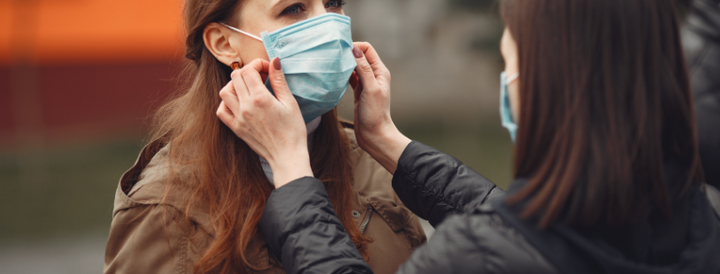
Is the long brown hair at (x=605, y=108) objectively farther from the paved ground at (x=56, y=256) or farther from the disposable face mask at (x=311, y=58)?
the paved ground at (x=56, y=256)

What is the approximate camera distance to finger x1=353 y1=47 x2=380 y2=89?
2.10 m

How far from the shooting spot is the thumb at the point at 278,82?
1.81 m

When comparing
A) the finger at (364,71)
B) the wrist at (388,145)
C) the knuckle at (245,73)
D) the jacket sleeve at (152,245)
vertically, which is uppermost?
the knuckle at (245,73)

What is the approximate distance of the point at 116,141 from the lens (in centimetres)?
1262

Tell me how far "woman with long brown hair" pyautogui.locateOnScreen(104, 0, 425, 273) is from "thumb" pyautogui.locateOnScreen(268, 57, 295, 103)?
0.05 m

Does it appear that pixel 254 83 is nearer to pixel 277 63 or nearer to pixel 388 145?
pixel 277 63

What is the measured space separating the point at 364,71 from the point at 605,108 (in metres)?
1.09

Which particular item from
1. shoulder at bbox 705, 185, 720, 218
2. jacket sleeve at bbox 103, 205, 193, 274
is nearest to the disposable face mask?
jacket sleeve at bbox 103, 205, 193, 274

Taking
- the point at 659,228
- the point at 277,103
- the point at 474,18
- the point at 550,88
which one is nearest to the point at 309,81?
the point at 277,103

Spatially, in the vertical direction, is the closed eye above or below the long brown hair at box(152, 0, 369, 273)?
above

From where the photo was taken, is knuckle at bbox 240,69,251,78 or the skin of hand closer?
the skin of hand

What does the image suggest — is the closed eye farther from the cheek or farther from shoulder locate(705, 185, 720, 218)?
shoulder locate(705, 185, 720, 218)

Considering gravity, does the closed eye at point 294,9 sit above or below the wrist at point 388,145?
above

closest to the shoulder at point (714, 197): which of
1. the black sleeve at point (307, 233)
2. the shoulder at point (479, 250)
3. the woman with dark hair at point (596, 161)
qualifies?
the woman with dark hair at point (596, 161)
